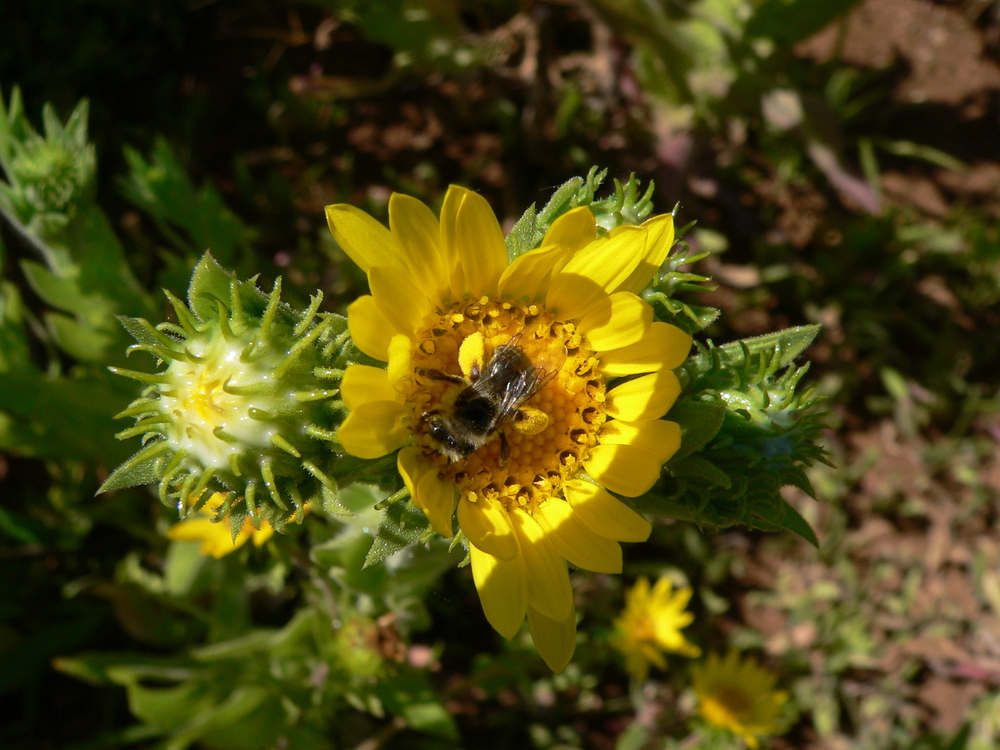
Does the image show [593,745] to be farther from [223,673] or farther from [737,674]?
[223,673]

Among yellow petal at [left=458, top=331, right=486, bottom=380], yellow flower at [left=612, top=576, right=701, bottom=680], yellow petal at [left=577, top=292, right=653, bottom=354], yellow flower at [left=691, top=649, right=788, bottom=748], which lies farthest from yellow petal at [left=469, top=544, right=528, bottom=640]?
yellow flower at [left=691, top=649, right=788, bottom=748]

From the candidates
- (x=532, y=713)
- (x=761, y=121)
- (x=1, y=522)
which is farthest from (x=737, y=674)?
(x=1, y=522)

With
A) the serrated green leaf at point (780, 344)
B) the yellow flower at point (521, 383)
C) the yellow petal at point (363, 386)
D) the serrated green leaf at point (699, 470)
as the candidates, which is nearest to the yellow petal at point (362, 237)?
the yellow flower at point (521, 383)

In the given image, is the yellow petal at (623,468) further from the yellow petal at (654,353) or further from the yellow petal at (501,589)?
the yellow petal at (501,589)

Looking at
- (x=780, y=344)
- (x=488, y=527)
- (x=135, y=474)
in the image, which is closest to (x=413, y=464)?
(x=488, y=527)

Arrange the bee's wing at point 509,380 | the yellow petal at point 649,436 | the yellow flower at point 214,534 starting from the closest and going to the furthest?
the yellow petal at point 649,436 → the bee's wing at point 509,380 → the yellow flower at point 214,534

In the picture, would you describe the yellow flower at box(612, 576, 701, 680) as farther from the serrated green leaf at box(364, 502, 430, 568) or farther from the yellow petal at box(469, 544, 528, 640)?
the serrated green leaf at box(364, 502, 430, 568)

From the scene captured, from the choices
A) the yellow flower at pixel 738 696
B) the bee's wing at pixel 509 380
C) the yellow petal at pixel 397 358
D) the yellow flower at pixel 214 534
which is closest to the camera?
the yellow petal at pixel 397 358
